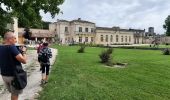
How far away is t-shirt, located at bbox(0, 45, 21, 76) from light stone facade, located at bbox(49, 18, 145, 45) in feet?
303

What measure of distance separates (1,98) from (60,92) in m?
1.87

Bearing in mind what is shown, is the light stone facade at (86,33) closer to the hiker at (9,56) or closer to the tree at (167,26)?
the tree at (167,26)

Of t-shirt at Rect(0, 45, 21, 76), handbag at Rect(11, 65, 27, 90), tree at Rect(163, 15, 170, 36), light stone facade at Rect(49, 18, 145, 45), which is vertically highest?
tree at Rect(163, 15, 170, 36)

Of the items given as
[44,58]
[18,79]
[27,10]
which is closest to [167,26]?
[27,10]

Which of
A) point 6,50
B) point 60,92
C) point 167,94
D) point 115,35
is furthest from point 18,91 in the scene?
point 115,35

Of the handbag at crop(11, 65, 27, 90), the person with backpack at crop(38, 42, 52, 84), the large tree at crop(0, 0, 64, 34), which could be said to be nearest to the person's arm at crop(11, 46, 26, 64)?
the handbag at crop(11, 65, 27, 90)

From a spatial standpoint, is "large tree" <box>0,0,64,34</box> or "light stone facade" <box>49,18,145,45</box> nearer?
"large tree" <box>0,0,64,34</box>

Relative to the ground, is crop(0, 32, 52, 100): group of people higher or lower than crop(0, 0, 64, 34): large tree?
lower

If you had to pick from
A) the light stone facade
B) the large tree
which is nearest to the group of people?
the large tree

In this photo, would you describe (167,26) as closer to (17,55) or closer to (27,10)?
(27,10)

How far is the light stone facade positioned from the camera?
107 meters

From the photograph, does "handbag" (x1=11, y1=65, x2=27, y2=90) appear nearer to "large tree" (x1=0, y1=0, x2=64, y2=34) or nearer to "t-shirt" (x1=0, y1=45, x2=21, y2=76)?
"t-shirt" (x1=0, y1=45, x2=21, y2=76)

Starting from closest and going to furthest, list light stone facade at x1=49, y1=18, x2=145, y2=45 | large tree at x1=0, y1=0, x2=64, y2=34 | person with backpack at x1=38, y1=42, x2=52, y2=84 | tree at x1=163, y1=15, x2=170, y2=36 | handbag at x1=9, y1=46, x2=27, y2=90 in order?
handbag at x1=9, y1=46, x2=27, y2=90 < person with backpack at x1=38, y1=42, x2=52, y2=84 < large tree at x1=0, y1=0, x2=64, y2=34 < light stone facade at x1=49, y1=18, x2=145, y2=45 < tree at x1=163, y1=15, x2=170, y2=36

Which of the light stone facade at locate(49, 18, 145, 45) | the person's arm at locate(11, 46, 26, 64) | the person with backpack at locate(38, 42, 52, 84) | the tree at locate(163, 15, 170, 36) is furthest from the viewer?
the tree at locate(163, 15, 170, 36)
